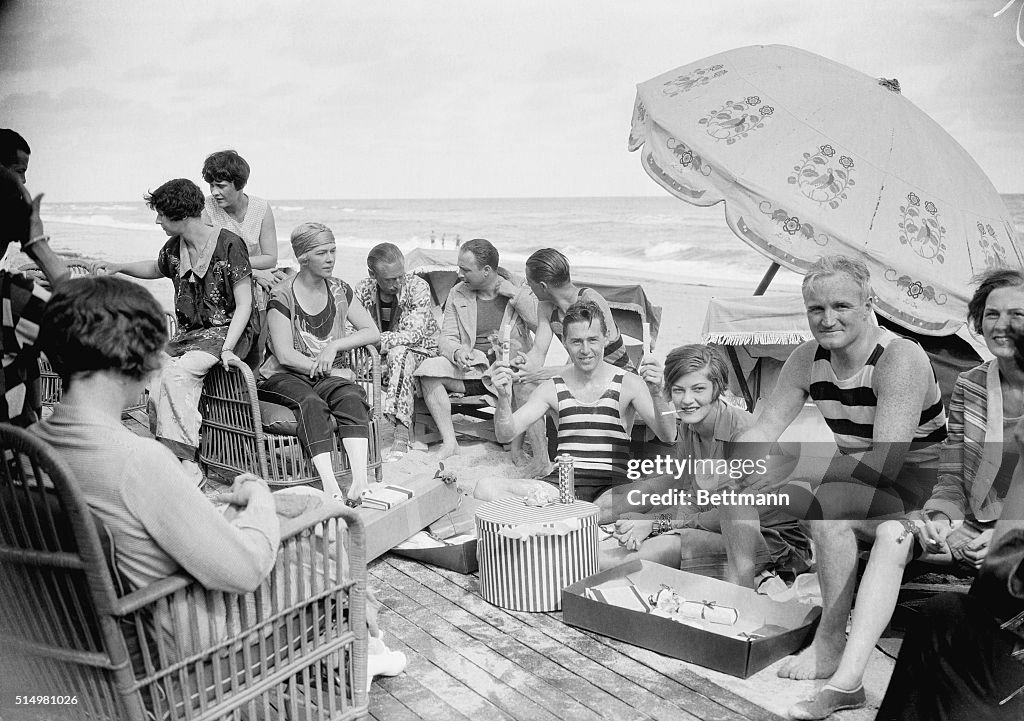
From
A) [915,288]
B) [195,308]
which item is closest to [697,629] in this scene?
[915,288]

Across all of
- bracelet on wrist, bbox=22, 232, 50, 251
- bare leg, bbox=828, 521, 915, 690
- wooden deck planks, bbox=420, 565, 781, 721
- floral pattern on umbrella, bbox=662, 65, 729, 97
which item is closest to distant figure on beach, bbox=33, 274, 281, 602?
bracelet on wrist, bbox=22, 232, 50, 251

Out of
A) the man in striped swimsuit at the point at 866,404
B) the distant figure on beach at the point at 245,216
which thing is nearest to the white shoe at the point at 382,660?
the man in striped swimsuit at the point at 866,404

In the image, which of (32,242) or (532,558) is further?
(532,558)

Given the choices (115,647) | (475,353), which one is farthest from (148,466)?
(475,353)

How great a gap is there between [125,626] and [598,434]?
8.07 ft

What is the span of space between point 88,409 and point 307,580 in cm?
93

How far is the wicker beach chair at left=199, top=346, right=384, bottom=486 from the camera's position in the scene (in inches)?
184

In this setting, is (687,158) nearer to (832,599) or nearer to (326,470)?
(832,599)

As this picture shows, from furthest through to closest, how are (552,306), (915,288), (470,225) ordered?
1. (470,225)
2. (552,306)
3. (915,288)

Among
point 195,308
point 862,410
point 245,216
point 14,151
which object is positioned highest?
point 14,151

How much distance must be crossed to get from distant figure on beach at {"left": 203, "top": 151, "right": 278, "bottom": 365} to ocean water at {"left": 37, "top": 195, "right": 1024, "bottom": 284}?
10cm

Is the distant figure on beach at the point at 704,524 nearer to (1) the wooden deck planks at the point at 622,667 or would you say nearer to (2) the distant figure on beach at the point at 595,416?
(2) the distant figure on beach at the point at 595,416

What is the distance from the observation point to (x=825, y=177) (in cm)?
405

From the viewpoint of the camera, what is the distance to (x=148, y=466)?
2295 mm
